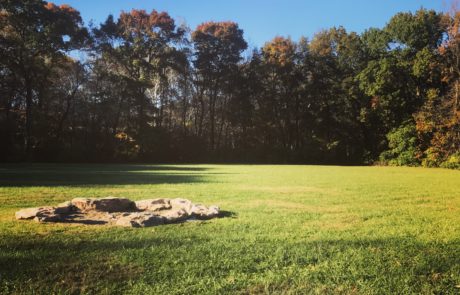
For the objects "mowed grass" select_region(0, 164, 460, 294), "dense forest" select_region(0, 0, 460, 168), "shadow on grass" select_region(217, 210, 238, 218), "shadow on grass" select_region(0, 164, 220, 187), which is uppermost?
"dense forest" select_region(0, 0, 460, 168)

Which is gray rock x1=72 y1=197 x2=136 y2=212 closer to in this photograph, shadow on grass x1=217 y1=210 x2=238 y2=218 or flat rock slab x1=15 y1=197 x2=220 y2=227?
flat rock slab x1=15 y1=197 x2=220 y2=227

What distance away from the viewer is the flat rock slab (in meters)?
6.61

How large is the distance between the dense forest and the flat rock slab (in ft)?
84.7

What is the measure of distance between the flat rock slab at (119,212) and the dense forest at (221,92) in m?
25.8

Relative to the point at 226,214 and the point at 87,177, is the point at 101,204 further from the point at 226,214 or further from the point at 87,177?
the point at 87,177

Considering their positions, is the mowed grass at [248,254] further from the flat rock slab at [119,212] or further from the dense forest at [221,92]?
the dense forest at [221,92]

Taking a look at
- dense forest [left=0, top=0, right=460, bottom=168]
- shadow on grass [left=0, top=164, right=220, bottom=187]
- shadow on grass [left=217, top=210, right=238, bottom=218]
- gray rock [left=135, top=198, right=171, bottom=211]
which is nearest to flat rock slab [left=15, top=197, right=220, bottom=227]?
gray rock [left=135, top=198, right=171, bottom=211]

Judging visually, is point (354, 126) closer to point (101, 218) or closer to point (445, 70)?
point (445, 70)

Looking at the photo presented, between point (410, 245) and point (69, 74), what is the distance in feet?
118

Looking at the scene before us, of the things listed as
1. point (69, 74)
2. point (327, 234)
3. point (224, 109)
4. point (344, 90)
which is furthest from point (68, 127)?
point (327, 234)

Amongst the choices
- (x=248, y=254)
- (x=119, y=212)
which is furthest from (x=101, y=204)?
(x=248, y=254)

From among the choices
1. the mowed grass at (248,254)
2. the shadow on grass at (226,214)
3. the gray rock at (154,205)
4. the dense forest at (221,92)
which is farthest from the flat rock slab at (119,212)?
the dense forest at (221,92)

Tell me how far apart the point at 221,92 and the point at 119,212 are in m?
37.1

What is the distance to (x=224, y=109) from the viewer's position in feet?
143
